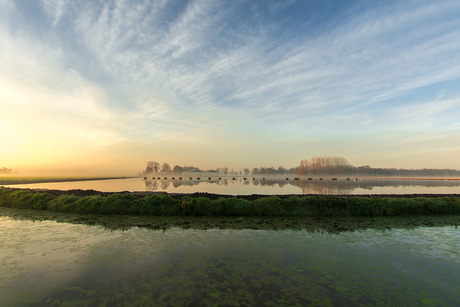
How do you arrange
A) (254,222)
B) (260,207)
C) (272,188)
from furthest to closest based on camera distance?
1. (272,188)
2. (260,207)
3. (254,222)

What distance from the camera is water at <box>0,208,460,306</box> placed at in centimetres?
561

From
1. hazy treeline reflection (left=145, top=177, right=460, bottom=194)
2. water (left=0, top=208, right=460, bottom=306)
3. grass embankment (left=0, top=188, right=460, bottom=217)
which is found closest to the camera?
water (left=0, top=208, right=460, bottom=306)

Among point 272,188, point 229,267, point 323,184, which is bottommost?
point 229,267

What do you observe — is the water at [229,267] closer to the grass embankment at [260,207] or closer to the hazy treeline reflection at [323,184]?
the grass embankment at [260,207]

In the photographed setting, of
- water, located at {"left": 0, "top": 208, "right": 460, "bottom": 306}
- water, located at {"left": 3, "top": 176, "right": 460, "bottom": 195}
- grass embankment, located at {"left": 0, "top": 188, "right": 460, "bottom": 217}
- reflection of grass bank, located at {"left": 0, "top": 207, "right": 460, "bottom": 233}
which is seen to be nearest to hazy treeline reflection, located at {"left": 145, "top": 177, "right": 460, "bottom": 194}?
water, located at {"left": 3, "top": 176, "right": 460, "bottom": 195}

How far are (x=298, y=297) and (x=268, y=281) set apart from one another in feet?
3.52

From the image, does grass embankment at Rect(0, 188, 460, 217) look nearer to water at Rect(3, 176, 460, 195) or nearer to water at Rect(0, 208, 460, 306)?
water at Rect(0, 208, 460, 306)

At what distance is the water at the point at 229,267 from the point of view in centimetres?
561

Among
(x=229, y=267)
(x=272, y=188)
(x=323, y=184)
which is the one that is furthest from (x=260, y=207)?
(x=323, y=184)

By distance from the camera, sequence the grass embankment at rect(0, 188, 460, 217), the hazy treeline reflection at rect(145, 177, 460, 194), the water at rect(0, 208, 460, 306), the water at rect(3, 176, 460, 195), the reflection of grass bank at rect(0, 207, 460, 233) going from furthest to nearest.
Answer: the hazy treeline reflection at rect(145, 177, 460, 194) → the water at rect(3, 176, 460, 195) → the grass embankment at rect(0, 188, 460, 217) → the reflection of grass bank at rect(0, 207, 460, 233) → the water at rect(0, 208, 460, 306)

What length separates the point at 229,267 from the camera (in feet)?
24.3

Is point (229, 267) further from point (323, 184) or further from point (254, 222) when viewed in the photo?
point (323, 184)

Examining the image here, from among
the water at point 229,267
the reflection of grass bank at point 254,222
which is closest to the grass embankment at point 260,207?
the reflection of grass bank at point 254,222

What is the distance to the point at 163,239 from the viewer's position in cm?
1059
